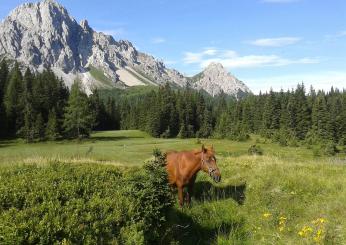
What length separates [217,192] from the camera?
14.5 metres

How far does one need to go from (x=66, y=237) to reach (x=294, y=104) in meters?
150

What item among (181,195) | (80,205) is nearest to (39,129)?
(181,195)

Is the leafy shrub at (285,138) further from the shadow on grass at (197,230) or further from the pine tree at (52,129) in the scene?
the shadow on grass at (197,230)

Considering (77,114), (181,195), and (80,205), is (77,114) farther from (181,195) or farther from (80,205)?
(80,205)

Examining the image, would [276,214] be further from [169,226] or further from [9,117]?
[9,117]

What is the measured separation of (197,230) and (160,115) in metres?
124

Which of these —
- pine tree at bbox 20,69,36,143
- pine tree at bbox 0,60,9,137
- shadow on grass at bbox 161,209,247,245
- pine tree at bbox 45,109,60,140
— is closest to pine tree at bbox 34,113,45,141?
pine tree at bbox 20,69,36,143

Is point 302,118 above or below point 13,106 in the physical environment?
below

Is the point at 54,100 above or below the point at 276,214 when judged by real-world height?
above

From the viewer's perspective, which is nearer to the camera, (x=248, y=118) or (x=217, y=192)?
(x=217, y=192)

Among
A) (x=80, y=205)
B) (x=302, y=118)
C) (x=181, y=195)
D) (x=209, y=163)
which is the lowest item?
(x=181, y=195)

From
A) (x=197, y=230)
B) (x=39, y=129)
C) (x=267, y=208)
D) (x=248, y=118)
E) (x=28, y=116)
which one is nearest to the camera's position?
(x=197, y=230)

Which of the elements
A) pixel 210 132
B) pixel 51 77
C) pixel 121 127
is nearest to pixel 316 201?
pixel 51 77

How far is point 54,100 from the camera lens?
107 metres
